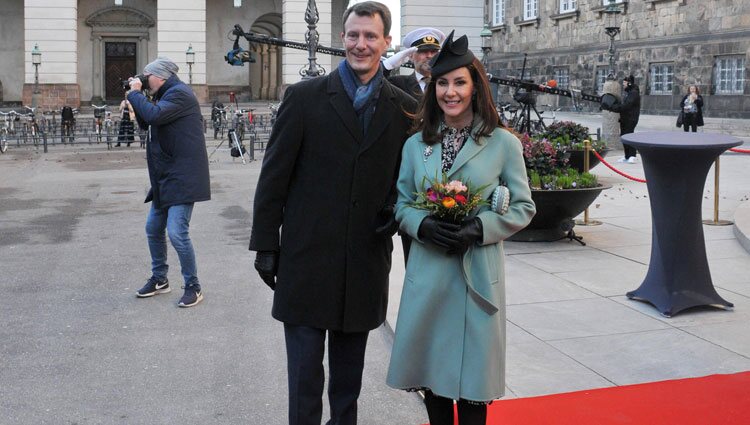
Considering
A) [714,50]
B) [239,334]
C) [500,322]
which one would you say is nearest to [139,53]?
[714,50]

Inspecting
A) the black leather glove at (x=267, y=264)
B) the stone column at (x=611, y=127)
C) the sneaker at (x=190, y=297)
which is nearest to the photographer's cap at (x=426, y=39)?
the black leather glove at (x=267, y=264)

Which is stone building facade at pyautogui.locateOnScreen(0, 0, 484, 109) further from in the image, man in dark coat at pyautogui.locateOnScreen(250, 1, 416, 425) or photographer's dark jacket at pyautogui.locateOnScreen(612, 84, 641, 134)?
man in dark coat at pyautogui.locateOnScreen(250, 1, 416, 425)

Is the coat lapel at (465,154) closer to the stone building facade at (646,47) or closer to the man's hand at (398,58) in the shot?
the man's hand at (398,58)

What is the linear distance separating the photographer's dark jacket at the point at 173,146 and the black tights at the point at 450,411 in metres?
3.96

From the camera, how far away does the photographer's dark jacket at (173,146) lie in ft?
24.7

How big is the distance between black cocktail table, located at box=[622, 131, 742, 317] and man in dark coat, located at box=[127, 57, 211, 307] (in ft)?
10.9

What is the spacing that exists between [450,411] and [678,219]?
3605 mm

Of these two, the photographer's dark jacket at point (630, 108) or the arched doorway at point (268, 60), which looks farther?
the arched doorway at point (268, 60)

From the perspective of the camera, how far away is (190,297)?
310 inches

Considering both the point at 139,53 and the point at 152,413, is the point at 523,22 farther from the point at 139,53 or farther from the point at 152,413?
the point at 152,413

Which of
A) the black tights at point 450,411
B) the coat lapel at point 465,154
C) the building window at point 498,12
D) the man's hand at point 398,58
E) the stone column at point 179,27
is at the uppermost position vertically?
the building window at point 498,12

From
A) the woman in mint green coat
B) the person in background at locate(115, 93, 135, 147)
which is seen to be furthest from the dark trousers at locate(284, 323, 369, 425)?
the person in background at locate(115, 93, 135, 147)

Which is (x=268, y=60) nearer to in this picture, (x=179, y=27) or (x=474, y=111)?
(x=179, y=27)

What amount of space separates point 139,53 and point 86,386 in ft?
147
